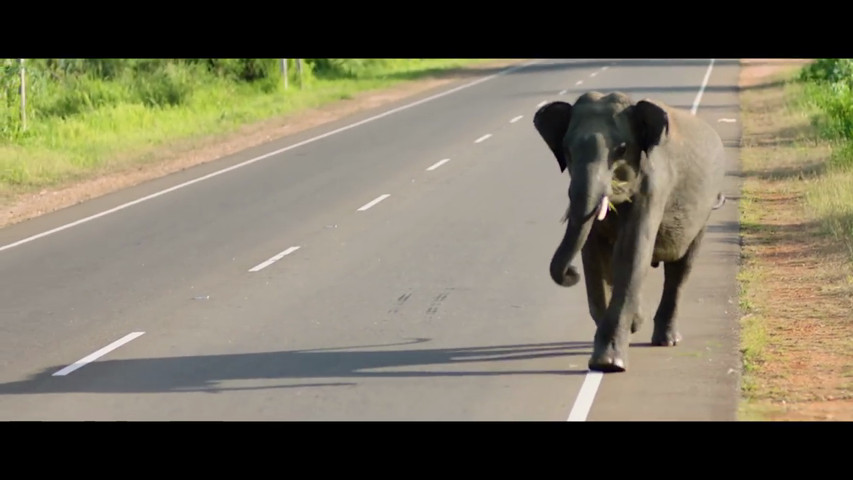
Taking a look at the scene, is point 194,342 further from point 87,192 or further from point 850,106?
point 850,106

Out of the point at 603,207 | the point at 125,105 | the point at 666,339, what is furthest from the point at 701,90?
the point at 603,207

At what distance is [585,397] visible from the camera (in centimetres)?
972

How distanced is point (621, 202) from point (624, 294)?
0.61m

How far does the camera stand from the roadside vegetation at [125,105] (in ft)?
82.8

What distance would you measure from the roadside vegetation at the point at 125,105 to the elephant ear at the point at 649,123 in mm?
13296

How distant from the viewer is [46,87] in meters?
34.6

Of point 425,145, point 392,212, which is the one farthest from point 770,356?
point 425,145

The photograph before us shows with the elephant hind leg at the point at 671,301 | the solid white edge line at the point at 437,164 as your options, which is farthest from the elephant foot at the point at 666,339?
the solid white edge line at the point at 437,164

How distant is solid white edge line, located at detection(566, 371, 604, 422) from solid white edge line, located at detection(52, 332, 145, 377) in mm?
3601

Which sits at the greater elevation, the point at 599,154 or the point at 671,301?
the point at 599,154

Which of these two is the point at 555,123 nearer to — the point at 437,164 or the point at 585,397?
the point at 585,397

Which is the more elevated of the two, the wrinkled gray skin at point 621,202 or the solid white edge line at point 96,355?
the wrinkled gray skin at point 621,202

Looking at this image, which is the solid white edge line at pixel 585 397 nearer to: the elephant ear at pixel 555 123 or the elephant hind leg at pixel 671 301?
the elephant hind leg at pixel 671 301

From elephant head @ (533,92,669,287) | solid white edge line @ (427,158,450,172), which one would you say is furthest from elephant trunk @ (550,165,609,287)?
solid white edge line @ (427,158,450,172)
